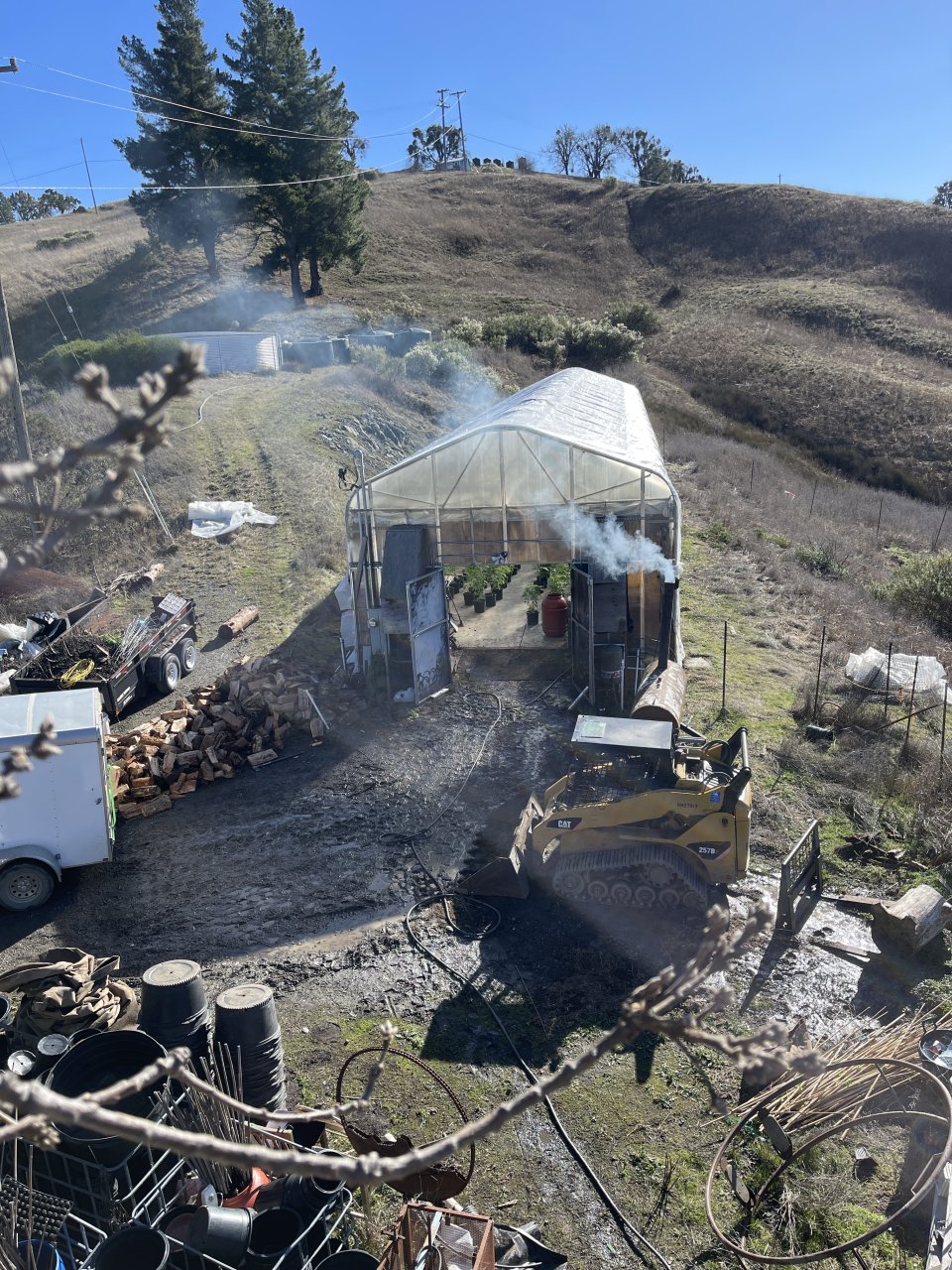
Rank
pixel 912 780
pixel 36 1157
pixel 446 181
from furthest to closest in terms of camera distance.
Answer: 1. pixel 446 181
2. pixel 912 780
3. pixel 36 1157

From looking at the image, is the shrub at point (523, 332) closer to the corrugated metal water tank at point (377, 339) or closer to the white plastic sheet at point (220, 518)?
the corrugated metal water tank at point (377, 339)

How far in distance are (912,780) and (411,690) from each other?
812 centimetres

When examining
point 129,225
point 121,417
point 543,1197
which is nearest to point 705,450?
point 543,1197

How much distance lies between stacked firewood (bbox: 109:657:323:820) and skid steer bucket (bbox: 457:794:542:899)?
180 inches

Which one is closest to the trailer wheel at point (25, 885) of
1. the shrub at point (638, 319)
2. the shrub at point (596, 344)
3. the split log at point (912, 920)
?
the split log at point (912, 920)

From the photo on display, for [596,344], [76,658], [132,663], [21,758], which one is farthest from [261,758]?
Answer: [596,344]

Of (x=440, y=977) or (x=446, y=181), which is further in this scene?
(x=446, y=181)

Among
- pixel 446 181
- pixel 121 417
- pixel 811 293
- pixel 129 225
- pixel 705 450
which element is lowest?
pixel 705 450

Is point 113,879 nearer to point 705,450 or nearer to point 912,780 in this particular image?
point 912,780

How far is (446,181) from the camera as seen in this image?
8119 cm

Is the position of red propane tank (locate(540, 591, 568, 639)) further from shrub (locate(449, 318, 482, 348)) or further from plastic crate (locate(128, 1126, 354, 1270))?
shrub (locate(449, 318, 482, 348))

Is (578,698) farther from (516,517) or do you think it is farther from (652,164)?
(652,164)

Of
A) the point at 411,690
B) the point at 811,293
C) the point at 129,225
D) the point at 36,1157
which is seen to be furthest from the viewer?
the point at 129,225

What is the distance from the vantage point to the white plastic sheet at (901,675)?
51.1ft
